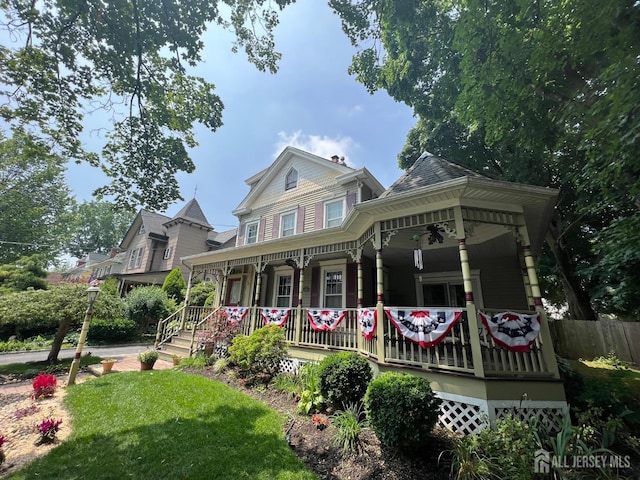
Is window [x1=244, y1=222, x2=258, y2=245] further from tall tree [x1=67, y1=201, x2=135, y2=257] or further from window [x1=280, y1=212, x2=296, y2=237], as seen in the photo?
tall tree [x1=67, y1=201, x2=135, y2=257]

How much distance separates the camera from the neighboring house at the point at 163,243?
867 inches

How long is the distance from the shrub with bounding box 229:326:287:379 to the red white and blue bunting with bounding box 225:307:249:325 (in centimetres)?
207

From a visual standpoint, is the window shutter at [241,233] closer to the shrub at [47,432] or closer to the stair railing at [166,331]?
the stair railing at [166,331]

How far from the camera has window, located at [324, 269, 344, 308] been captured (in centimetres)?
1010

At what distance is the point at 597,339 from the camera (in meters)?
9.82

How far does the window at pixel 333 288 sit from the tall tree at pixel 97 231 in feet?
165

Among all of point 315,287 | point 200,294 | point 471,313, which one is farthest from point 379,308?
point 200,294

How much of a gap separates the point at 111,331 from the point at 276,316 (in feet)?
41.4

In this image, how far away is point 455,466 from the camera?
3498 mm

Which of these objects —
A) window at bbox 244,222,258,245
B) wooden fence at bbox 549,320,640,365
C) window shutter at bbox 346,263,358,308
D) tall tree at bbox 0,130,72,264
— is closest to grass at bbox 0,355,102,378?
window at bbox 244,222,258,245

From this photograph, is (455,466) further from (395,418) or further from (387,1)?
(387,1)

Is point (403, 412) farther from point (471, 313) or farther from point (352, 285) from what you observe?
point (352, 285)

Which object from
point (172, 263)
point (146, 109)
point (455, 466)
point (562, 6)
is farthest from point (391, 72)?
point (172, 263)

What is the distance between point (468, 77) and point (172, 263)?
74.5 ft
